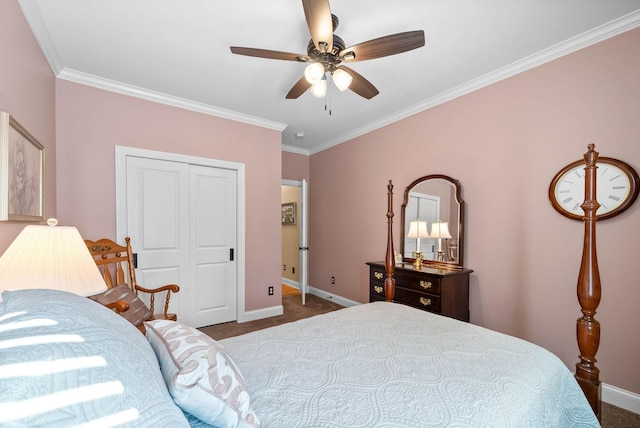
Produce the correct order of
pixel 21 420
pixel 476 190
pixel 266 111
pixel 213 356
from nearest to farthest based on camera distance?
1. pixel 21 420
2. pixel 213 356
3. pixel 476 190
4. pixel 266 111

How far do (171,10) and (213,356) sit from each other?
2045mm

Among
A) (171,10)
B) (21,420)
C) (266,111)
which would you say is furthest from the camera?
(266,111)

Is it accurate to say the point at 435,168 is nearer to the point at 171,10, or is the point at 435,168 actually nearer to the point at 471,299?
the point at 471,299

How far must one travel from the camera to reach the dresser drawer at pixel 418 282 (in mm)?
2539

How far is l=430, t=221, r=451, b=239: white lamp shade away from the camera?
9.55 feet

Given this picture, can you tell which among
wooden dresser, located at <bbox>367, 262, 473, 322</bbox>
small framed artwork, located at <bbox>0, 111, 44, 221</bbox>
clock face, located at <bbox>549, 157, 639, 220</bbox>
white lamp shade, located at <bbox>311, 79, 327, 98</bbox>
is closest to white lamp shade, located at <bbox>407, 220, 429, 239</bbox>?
wooden dresser, located at <bbox>367, 262, 473, 322</bbox>

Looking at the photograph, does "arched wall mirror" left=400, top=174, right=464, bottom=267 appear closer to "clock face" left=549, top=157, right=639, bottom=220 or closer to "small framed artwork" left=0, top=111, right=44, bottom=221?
"clock face" left=549, top=157, right=639, bottom=220

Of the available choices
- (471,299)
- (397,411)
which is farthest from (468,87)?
(397,411)

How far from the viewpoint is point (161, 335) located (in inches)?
38.5

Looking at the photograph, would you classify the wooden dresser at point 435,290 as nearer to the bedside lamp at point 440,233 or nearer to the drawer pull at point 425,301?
the drawer pull at point 425,301

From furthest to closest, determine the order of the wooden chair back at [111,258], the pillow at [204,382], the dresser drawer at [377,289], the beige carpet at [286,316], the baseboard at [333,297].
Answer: the baseboard at [333,297]
the beige carpet at [286,316]
the dresser drawer at [377,289]
the wooden chair back at [111,258]
the pillow at [204,382]

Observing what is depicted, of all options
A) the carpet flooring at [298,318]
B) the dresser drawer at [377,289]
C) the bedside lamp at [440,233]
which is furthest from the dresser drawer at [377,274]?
the carpet flooring at [298,318]

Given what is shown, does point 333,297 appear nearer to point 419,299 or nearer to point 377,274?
point 377,274

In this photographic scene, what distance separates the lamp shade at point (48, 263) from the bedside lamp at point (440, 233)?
2.80m
